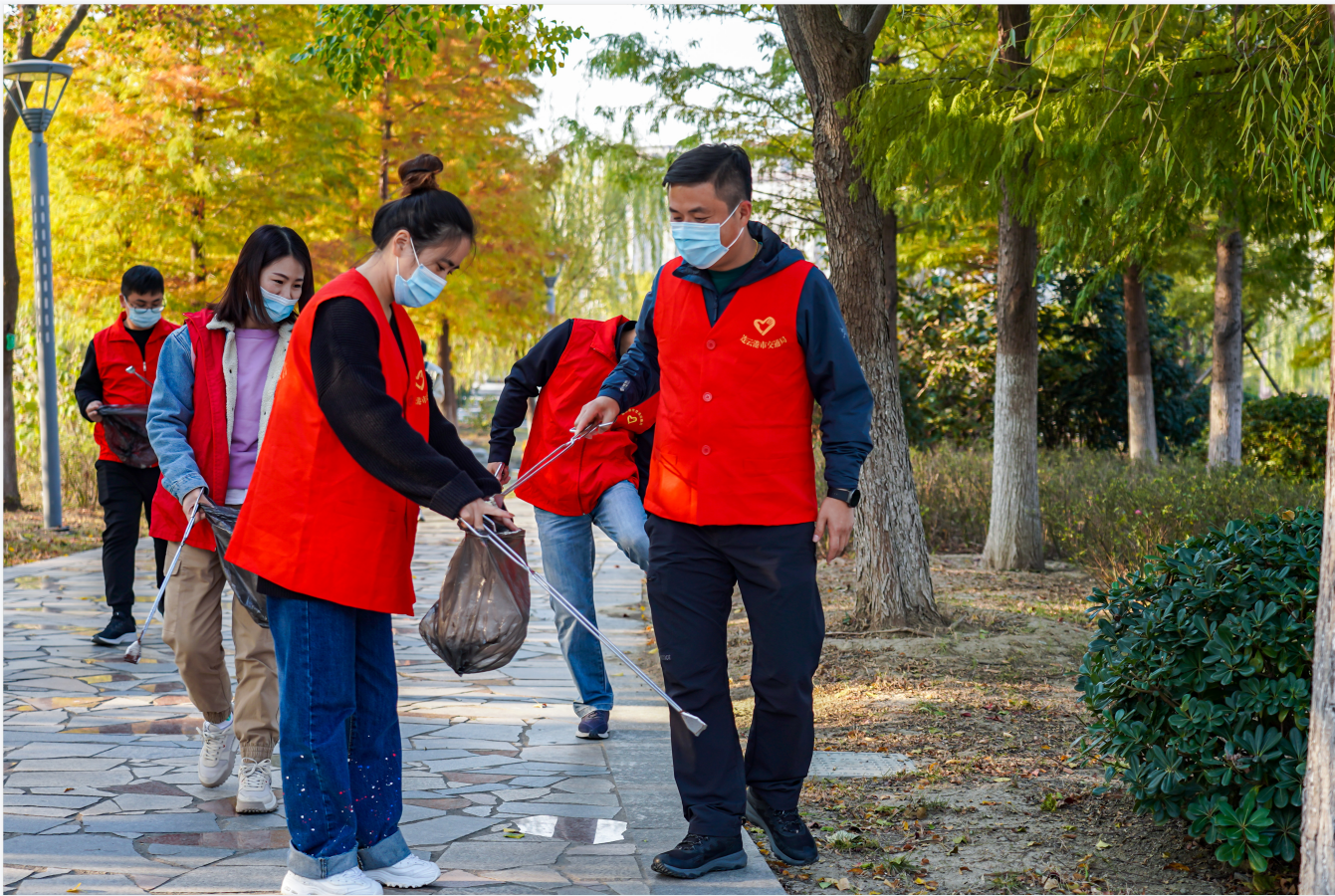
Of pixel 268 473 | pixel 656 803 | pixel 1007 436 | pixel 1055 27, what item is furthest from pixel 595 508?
pixel 1007 436

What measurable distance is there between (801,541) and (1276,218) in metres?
4.54

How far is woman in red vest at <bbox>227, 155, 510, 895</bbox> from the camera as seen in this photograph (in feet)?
9.94

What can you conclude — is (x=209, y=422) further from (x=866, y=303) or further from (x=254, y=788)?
(x=866, y=303)

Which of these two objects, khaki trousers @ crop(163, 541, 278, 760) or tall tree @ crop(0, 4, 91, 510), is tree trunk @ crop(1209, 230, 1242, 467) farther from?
tall tree @ crop(0, 4, 91, 510)

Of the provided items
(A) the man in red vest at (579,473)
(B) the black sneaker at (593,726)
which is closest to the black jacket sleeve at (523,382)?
(A) the man in red vest at (579,473)

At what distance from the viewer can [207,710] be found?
4117 millimetres

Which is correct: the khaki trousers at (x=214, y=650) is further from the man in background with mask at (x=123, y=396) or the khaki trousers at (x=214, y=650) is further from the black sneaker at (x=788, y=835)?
the man in background with mask at (x=123, y=396)

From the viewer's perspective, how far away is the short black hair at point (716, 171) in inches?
141

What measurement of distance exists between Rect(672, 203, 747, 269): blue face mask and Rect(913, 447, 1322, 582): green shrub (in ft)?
13.1

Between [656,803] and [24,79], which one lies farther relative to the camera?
[24,79]

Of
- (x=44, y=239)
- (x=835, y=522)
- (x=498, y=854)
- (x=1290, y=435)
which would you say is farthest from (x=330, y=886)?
(x=1290, y=435)

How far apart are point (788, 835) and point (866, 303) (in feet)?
13.1

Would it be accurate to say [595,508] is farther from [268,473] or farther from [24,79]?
[24,79]

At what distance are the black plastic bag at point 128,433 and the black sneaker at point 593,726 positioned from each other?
2.97 m
